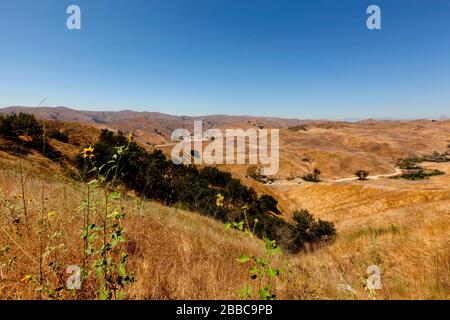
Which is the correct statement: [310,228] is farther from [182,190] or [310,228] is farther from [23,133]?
[23,133]

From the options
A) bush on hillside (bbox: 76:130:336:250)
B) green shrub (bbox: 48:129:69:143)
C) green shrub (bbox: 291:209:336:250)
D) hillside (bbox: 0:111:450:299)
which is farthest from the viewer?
green shrub (bbox: 291:209:336:250)

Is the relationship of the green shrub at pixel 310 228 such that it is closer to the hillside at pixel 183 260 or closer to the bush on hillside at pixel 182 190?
the bush on hillside at pixel 182 190

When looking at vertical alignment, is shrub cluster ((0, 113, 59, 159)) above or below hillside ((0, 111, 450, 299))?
above

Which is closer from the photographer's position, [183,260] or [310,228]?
[183,260]

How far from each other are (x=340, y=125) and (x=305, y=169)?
379ft

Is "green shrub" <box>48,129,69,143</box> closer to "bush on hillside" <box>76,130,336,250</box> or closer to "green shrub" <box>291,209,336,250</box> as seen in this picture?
"bush on hillside" <box>76,130,336,250</box>

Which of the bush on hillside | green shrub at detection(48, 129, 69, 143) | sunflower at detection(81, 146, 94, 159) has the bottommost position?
the bush on hillside

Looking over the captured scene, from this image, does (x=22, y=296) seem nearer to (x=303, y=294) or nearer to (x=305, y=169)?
(x=303, y=294)

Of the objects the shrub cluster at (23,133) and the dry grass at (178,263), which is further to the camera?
the shrub cluster at (23,133)

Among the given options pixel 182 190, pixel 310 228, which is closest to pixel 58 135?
pixel 182 190

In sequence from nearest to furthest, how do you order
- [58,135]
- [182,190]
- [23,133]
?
[23,133] → [182,190] → [58,135]

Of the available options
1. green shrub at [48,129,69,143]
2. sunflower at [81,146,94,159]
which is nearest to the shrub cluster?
green shrub at [48,129,69,143]

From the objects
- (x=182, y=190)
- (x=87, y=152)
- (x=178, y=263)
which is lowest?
(x=182, y=190)

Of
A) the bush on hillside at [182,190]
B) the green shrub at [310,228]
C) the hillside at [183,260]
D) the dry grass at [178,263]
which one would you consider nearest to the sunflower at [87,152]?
the hillside at [183,260]
